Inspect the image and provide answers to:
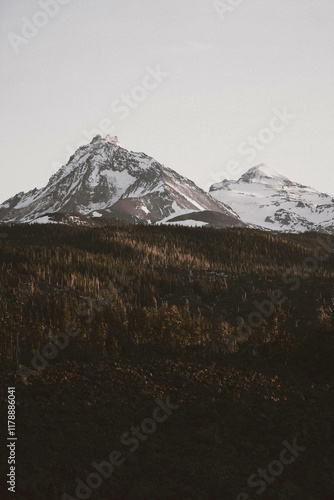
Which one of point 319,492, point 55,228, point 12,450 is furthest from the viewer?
point 55,228

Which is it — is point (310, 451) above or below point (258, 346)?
below

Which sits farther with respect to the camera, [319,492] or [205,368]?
[205,368]

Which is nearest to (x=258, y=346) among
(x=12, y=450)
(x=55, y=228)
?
(x=12, y=450)

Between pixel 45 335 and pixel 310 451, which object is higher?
pixel 45 335

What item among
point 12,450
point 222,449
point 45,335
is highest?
point 45,335

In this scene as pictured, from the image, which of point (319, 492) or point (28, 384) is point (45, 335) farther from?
point (319, 492)

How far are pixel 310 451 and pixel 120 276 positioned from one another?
10.8m

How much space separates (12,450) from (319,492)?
3.43 meters

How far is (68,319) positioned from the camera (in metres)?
8.80

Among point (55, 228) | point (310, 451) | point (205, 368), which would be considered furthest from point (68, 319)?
point (55, 228)

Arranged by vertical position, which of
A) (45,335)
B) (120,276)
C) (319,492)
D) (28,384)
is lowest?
(319,492)

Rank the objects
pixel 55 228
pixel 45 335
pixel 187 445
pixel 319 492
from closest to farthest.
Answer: pixel 319 492 → pixel 187 445 → pixel 45 335 → pixel 55 228

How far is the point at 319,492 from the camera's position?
13.5 feet

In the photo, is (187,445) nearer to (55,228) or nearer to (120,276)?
(120,276)
